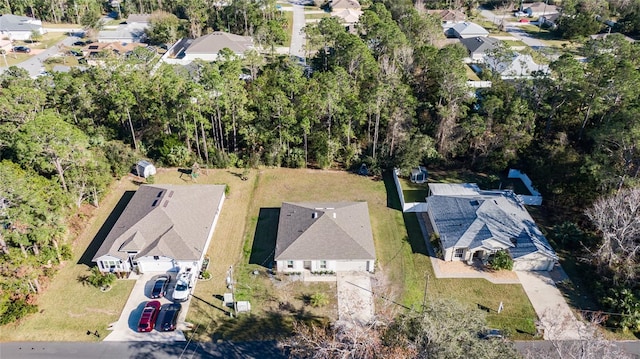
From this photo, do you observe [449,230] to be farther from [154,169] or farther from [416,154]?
[154,169]

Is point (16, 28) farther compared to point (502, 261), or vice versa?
point (16, 28)

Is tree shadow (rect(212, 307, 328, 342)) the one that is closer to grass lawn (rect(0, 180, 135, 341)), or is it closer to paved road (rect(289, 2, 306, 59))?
grass lawn (rect(0, 180, 135, 341))

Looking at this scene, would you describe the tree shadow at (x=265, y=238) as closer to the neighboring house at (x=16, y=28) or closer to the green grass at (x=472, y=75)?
the green grass at (x=472, y=75)

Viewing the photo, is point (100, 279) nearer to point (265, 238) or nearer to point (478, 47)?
point (265, 238)

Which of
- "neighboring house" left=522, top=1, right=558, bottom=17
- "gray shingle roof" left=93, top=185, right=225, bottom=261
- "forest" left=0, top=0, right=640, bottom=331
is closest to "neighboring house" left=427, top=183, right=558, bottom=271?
"forest" left=0, top=0, right=640, bottom=331

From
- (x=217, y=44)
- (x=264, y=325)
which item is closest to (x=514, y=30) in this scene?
(x=217, y=44)

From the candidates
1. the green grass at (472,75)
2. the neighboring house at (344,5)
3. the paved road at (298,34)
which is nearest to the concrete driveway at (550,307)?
the green grass at (472,75)
